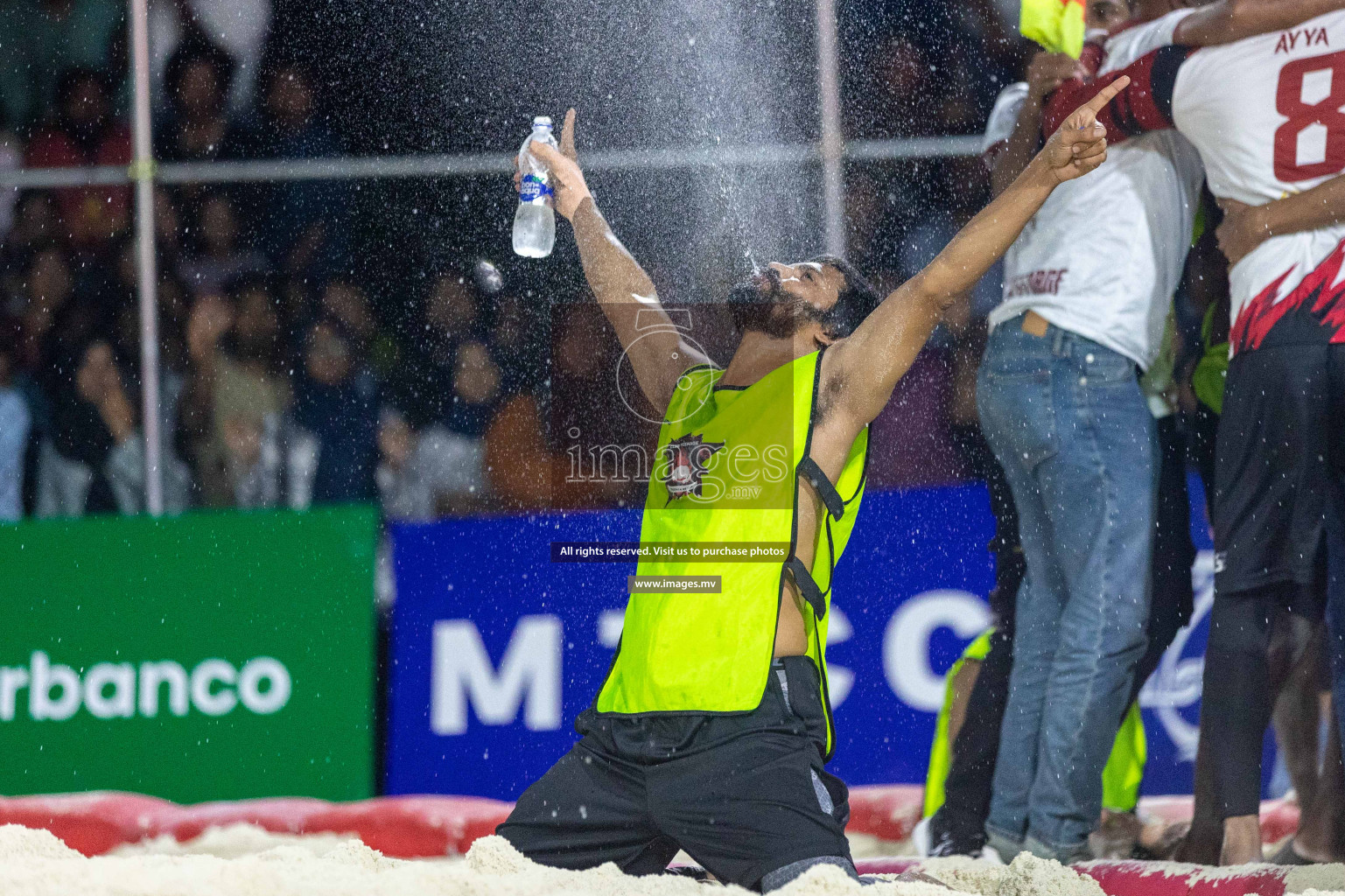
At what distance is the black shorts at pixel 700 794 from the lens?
2338mm

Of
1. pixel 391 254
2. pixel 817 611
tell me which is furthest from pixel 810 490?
pixel 391 254

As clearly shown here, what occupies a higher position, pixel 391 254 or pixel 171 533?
pixel 391 254

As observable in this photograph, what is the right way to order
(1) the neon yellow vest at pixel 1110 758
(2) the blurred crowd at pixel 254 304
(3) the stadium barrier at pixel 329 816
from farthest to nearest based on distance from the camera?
(2) the blurred crowd at pixel 254 304 → (3) the stadium barrier at pixel 329 816 → (1) the neon yellow vest at pixel 1110 758

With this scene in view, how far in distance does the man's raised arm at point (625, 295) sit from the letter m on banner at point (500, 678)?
33.6 inches

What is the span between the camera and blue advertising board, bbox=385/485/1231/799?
3.55 m

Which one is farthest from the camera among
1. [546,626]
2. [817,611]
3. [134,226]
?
[134,226]

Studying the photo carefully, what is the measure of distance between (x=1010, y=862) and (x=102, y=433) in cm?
291

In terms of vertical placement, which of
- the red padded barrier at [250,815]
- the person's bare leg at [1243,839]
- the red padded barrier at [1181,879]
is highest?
the person's bare leg at [1243,839]

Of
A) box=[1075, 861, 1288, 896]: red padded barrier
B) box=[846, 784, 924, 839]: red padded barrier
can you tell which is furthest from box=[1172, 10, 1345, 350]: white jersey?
box=[846, 784, 924, 839]: red padded barrier

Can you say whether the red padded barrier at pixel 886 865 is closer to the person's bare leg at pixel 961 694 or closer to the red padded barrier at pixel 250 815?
the person's bare leg at pixel 961 694

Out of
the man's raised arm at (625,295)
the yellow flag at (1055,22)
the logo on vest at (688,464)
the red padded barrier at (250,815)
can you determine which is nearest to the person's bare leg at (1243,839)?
the logo on vest at (688,464)

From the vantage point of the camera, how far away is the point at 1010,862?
10.0 feet

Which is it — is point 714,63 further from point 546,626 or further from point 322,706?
point 322,706

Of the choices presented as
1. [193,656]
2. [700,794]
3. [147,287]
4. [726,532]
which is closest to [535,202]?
[726,532]
